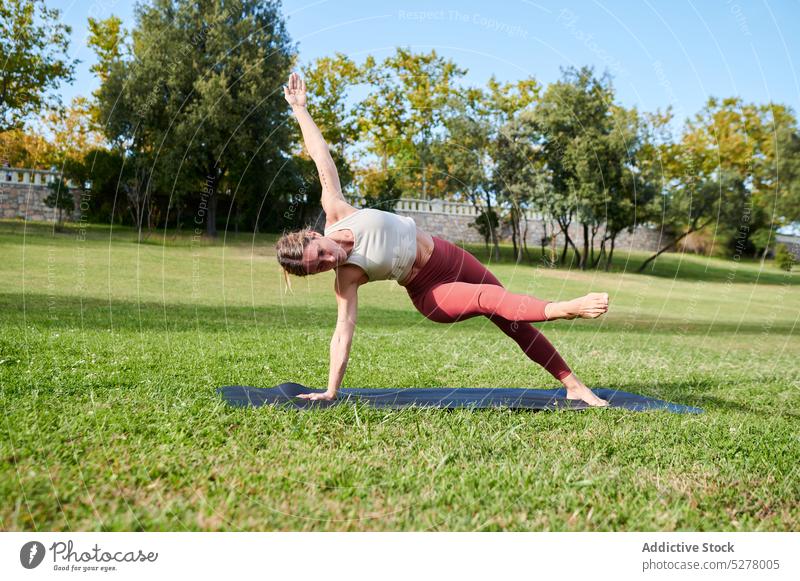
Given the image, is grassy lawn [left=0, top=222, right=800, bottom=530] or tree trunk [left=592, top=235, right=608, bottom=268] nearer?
grassy lawn [left=0, top=222, right=800, bottom=530]

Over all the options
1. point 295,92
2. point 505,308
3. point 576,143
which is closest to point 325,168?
point 295,92

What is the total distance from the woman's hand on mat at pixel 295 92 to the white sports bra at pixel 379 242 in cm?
115

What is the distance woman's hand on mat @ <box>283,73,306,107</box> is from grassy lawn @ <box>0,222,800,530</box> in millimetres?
2453

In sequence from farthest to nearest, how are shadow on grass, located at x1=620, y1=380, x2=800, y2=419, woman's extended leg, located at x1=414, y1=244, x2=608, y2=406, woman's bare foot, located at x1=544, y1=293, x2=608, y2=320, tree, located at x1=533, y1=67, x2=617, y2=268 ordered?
tree, located at x1=533, y1=67, x2=617, y2=268, shadow on grass, located at x1=620, y1=380, x2=800, y2=419, woman's extended leg, located at x1=414, y1=244, x2=608, y2=406, woman's bare foot, located at x1=544, y1=293, x2=608, y2=320

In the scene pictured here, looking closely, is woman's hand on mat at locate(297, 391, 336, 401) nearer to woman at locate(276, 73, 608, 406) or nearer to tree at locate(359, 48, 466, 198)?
woman at locate(276, 73, 608, 406)

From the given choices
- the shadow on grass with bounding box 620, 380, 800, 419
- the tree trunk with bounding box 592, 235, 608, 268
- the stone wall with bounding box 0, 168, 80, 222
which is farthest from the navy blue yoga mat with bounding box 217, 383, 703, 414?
the stone wall with bounding box 0, 168, 80, 222

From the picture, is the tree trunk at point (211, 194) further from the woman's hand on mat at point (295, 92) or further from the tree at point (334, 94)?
the woman's hand on mat at point (295, 92)

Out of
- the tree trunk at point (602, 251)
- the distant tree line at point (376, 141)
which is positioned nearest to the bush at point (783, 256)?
the distant tree line at point (376, 141)

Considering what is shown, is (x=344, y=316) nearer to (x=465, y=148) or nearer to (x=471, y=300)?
(x=471, y=300)

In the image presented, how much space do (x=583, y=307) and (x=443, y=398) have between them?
1.55 meters

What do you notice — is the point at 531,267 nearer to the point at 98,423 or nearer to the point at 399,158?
the point at 399,158

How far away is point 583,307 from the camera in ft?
13.4

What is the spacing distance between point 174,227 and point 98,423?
1691cm
